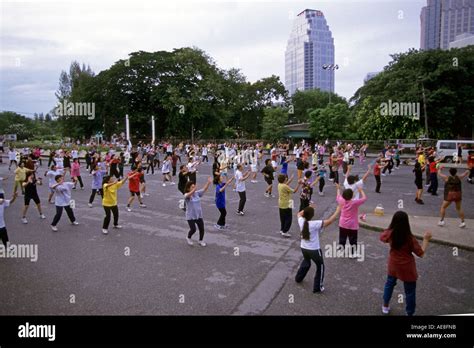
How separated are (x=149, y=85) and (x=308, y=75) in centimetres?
6984

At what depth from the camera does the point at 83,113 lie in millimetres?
59094

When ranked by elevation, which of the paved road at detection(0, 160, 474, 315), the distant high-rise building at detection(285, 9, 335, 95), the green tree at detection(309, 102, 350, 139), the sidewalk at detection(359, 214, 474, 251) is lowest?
the paved road at detection(0, 160, 474, 315)

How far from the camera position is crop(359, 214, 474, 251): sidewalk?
8492mm

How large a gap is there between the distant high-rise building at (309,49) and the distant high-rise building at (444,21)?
182ft

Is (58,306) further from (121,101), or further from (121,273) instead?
(121,101)

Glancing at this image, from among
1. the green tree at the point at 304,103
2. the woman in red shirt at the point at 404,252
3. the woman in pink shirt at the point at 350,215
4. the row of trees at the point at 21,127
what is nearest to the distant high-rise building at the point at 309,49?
the green tree at the point at 304,103

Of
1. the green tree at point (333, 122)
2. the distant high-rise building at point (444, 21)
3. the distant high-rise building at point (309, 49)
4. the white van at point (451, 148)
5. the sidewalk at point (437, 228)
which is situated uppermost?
the distant high-rise building at point (444, 21)

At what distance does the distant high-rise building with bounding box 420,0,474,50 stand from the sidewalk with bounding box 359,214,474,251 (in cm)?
15737

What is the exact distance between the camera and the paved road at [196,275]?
563 centimetres

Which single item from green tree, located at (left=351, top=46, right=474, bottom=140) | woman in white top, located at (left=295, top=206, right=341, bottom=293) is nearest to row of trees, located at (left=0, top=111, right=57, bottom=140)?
green tree, located at (left=351, top=46, right=474, bottom=140)

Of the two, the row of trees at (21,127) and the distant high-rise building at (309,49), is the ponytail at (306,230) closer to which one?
the row of trees at (21,127)

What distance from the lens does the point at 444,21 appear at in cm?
16088

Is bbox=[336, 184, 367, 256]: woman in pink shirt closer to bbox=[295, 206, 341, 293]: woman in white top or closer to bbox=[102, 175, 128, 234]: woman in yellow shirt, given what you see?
bbox=[295, 206, 341, 293]: woman in white top
